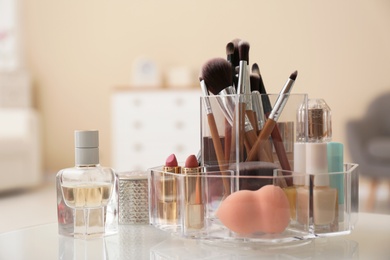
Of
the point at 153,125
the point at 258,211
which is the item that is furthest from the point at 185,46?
the point at 258,211

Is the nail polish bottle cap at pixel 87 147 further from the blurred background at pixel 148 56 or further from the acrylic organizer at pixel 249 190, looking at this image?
the blurred background at pixel 148 56

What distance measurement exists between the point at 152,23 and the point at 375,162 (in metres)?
1.83

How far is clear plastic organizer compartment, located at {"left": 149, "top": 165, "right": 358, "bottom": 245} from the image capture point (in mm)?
Result: 822

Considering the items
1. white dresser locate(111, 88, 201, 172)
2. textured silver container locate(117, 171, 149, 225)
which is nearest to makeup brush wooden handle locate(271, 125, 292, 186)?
textured silver container locate(117, 171, 149, 225)

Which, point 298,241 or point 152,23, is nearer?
point 298,241

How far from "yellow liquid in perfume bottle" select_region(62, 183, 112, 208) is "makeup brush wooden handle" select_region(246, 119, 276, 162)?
25cm

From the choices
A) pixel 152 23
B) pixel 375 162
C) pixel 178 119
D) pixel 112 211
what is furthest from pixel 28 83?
pixel 112 211

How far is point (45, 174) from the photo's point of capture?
464 centimetres

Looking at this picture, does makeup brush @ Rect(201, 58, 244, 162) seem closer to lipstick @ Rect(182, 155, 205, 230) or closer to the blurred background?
lipstick @ Rect(182, 155, 205, 230)

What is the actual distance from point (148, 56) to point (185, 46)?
29cm

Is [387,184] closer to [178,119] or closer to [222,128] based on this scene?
[178,119]

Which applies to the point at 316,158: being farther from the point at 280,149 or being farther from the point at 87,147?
the point at 87,147

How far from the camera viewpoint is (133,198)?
1.03m

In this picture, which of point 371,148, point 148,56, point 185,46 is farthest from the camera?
point 148,56
